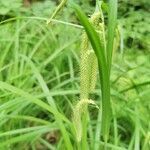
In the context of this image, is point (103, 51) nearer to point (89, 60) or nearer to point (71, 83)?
point (89, 60)

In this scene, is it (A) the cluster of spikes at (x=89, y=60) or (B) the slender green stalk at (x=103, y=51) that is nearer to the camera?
(B) the slender green stalk at (x=103, y=51)

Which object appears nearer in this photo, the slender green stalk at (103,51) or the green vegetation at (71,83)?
the slender green stalk at (103,51)

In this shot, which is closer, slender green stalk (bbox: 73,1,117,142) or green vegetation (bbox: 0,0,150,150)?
slender green stalk (bbox: 73,1,117,142)

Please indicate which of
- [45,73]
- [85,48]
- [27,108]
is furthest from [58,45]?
[85,48]

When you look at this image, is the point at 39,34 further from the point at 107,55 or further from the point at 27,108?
the point at 107,55

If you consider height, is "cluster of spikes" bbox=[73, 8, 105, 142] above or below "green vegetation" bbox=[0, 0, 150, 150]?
above

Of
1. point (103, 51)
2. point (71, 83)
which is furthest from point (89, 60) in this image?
point (71, 83)

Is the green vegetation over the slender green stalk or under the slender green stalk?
under

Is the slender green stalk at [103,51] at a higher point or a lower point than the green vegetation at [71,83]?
higher

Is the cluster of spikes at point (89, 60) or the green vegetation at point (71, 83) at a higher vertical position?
the cluster of spikes at point (89, 60)

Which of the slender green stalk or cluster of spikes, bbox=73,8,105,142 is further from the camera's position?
cluster of spikes, bbox=73,8,105,142
